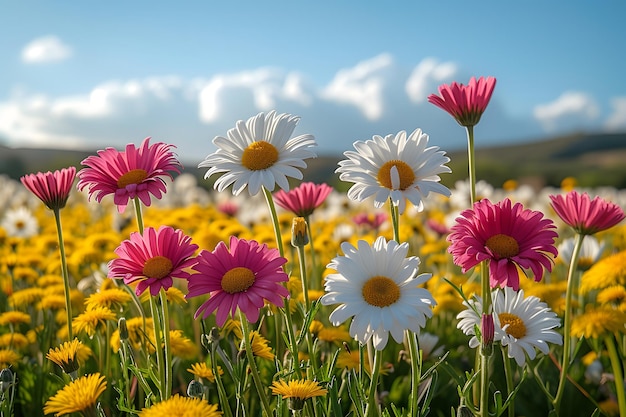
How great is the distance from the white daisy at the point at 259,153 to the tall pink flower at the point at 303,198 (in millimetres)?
377

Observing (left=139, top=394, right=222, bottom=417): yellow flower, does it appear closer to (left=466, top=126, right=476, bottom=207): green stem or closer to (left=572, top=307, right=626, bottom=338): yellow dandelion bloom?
(left=466, top=126, right=476, bottom=207): green stem

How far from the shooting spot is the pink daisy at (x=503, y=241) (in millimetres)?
1464

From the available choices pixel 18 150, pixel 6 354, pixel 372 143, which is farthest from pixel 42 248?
pixel 18 150

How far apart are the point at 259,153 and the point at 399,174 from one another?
14.5 inches

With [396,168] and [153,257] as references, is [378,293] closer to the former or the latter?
[396,168]

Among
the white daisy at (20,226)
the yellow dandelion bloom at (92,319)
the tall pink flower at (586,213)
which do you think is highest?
the tall pink flower at (586,213)

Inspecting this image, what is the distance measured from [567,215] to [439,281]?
6.27 feet

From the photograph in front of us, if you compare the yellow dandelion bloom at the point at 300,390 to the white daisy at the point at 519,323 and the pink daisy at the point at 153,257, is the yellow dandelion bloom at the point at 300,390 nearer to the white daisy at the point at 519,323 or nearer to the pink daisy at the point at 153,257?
the pink daisy at the point at 153,257

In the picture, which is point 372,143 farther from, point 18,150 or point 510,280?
point 18,150

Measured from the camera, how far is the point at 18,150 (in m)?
30.0

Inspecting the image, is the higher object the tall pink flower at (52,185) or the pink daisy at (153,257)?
the tall pink flower at (52,185)

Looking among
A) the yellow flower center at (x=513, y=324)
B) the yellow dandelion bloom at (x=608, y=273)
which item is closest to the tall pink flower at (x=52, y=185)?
the yellow flower center at (x=513, y=324)

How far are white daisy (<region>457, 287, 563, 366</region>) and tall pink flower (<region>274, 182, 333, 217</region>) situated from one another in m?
0.59

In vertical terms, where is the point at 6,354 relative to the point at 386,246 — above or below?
below
